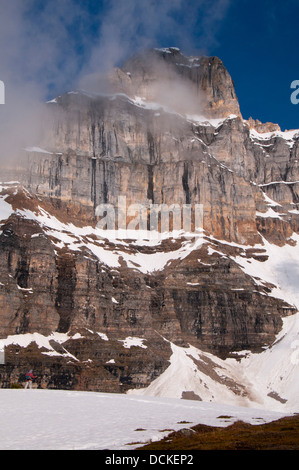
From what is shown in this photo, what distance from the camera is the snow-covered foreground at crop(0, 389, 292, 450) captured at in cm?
2888

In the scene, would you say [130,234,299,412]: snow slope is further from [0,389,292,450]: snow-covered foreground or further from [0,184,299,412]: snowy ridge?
[0,389,292,450]: snow-covered foreground

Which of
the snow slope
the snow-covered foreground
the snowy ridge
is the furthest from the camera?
the snowy ridge

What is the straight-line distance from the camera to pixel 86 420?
37.3m

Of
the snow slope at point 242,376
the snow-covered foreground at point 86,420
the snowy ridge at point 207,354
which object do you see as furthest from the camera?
the snowy ridge at point 207,354

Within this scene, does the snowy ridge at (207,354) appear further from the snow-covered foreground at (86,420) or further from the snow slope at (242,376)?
the snow-covered foreground at (86,420)

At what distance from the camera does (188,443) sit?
28500 millimetres

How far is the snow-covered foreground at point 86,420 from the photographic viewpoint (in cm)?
2888

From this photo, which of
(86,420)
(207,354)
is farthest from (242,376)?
(86,420)

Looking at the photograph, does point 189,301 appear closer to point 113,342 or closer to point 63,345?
point 113,342

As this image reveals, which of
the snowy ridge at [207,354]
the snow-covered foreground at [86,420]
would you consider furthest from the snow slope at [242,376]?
the snow-covered foreground at [86,420]

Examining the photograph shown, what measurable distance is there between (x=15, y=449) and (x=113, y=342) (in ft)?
361

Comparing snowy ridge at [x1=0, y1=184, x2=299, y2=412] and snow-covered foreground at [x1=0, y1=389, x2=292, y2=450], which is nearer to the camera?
snow-covered foreground at [x1=0, y1=389, x2=292, y2=450]

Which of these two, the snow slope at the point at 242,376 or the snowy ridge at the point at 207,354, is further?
the snowy ridge at the point at 207,354

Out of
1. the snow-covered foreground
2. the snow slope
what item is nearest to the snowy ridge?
the snow slope
